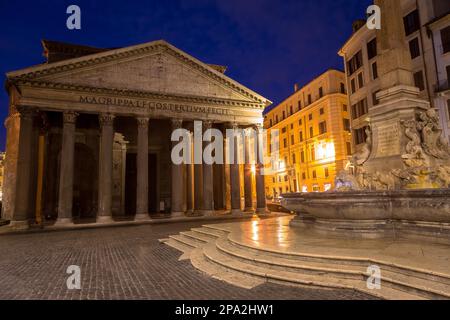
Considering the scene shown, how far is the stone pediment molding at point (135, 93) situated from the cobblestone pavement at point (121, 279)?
12.1m

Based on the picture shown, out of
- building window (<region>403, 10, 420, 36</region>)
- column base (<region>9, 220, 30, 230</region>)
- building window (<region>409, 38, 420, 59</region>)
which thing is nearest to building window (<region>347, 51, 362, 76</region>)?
building window (<region>403, 10, 420, 36</region>)

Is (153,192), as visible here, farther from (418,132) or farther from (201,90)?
(418,132)

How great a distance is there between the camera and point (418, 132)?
7.15 meters

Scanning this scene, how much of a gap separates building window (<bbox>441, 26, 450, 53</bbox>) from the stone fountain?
16.2m

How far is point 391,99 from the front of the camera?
304 inches

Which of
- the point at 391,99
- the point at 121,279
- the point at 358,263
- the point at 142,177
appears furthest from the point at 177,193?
Answer: the point at 358,263

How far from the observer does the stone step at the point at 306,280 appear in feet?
13.0

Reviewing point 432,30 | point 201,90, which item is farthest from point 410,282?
point 432,30

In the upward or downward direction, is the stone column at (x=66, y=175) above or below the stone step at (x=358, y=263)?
above

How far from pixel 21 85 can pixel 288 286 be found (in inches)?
776

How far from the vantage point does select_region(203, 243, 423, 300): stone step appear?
3975 millimetres

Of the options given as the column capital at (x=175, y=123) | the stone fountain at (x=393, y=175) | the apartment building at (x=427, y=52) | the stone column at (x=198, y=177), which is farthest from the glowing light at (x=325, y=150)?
the stone fountain at (x=393, y=175)
